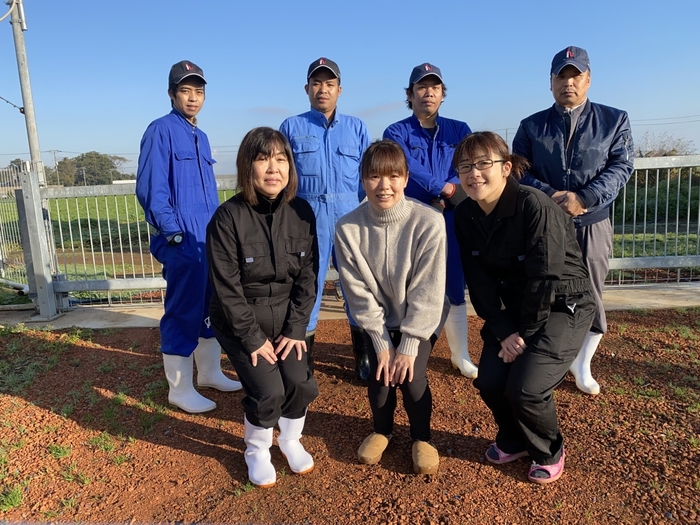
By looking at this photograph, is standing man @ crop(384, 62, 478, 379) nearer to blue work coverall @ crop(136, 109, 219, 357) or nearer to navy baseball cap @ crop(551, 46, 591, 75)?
navy baseball cap @ crop(551, 46, 591, 75)

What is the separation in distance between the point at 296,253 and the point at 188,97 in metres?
1.47

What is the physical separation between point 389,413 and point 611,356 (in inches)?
89.6

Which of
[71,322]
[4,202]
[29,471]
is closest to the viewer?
[29,471]

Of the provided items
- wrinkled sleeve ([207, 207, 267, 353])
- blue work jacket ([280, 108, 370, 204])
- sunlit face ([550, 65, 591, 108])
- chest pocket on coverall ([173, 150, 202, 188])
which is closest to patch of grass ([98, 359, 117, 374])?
chest pocket on coverall ([173, 150, 202, 188])

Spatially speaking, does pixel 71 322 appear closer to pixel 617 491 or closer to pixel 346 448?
pixel 346 448

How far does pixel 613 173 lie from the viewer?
336 centimetres

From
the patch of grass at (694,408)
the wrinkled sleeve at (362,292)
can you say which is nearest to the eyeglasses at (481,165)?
the wrinkled sleeve at (362,292)

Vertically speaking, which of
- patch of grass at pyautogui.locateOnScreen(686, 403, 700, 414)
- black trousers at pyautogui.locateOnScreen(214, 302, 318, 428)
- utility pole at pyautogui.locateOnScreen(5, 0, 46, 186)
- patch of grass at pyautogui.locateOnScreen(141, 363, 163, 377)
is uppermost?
utility pole at pyautogui.locateOnScreen(5, 0, 46, 186)

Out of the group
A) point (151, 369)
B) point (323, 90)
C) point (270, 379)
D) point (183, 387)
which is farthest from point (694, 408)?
point (151, 369)

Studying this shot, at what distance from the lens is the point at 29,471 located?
9.64 ft

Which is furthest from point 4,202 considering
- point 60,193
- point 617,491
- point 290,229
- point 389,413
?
point 617,491

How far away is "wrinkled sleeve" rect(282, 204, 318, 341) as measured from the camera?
9.39 feet

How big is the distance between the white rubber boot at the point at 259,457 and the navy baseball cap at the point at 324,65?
7.88ft

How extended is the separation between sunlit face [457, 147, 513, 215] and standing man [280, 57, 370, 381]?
1108mm
